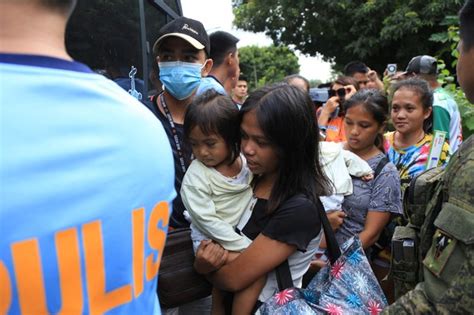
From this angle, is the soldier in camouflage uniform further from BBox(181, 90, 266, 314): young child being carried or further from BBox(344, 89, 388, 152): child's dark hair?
BBox(344, 89, 388, 152): child's dark hair

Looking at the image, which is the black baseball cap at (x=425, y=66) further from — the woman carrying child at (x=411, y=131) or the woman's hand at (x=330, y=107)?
the woman carrying child at (x=411, y=131)

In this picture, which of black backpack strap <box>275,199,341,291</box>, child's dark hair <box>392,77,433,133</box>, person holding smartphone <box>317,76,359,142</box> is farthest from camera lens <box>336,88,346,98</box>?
black backpack strap <box>275,199,341,291</box>

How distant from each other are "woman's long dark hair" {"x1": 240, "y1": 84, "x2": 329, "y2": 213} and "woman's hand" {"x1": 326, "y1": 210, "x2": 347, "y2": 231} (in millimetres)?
409

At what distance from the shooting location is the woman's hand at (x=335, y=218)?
209cm

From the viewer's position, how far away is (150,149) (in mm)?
803

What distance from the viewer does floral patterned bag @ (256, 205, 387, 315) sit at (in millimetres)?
1415

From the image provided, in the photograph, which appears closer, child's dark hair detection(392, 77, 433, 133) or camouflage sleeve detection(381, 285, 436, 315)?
camouflage sleeve detection(381, 285, 436, 315)

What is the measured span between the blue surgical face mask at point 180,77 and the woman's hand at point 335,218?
931 millimetres

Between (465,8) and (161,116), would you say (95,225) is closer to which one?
(465,8)

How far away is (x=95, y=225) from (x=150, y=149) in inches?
6.6

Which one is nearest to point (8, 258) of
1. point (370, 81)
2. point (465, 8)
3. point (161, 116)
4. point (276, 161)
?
point (276, 161)

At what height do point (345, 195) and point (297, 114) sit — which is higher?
point (297, 114)

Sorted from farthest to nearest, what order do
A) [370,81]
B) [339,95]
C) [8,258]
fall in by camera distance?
[370,81]
[339,95]
[8,258]

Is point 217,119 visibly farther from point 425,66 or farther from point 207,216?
point 425,66
